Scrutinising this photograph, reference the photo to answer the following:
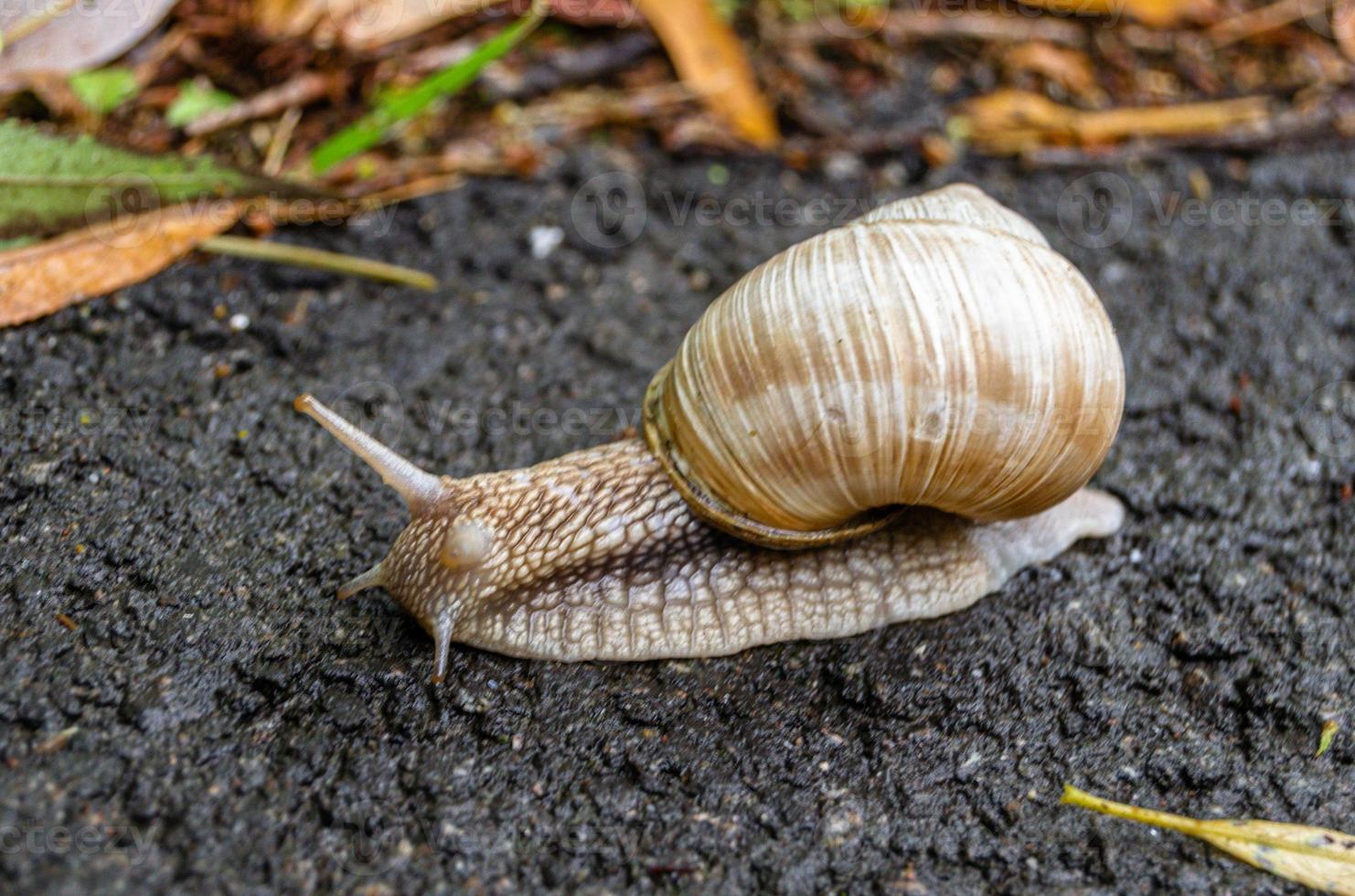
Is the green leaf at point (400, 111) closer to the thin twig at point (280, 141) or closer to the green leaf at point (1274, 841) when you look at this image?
the thin twig at point (280, 141)

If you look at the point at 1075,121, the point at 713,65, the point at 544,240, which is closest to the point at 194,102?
the point at 544,240

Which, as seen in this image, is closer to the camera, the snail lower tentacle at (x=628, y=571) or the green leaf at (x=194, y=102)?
→ the snail lower tentacle at (x=628, y=571)

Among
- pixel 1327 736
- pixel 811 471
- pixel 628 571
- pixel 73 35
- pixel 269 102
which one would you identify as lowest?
pixel 1327 736

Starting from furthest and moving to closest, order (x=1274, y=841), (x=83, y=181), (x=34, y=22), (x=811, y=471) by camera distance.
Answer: (x=34, y=22) < (x=83, y=181) < (x=811, y=471) < (x=1274, y=841)

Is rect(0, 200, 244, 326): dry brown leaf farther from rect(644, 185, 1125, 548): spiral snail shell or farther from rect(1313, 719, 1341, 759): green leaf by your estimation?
rect(1313, 719, 1341, 759): green leaf

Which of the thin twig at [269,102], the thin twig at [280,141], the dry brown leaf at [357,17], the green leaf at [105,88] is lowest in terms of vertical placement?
the thin twig at [280,141]

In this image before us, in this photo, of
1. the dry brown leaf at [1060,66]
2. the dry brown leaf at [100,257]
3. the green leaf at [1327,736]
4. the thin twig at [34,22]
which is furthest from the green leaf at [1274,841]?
the thin twig at [34,22]

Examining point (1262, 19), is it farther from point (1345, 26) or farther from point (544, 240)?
point (544, 240)
